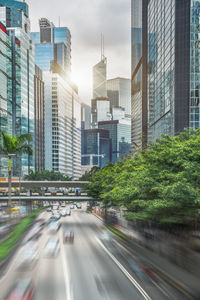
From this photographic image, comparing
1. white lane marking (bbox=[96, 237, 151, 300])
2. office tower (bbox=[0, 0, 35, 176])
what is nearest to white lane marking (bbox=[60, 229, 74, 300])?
white lane marking (bbox=[96, 237, 151, 300])

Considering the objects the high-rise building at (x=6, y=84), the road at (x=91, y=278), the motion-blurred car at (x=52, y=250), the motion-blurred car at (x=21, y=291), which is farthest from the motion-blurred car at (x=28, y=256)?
the high-rise building at (x=6, y=84)

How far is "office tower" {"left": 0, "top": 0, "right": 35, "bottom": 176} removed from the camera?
534ft

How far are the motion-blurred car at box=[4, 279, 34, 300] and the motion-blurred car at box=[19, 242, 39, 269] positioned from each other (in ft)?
14.2

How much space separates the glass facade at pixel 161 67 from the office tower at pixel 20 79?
2840 inches

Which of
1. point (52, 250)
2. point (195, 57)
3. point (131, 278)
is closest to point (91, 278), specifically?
point (131, 278)

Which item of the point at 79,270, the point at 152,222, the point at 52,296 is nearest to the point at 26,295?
the point at 52,296

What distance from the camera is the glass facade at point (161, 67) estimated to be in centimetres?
9606

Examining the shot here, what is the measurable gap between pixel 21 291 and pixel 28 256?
36.0 ft

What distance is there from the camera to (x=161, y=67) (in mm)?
107188

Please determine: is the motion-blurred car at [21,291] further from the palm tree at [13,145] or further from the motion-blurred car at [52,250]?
the palm tree at [13,145]

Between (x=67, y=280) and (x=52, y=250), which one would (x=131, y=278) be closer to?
(x=67, y=280)

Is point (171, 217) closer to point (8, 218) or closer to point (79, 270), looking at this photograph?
point (79, 270)

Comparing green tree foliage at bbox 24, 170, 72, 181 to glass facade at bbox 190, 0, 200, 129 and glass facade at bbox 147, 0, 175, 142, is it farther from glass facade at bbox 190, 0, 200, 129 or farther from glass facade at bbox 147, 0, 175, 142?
glass facade at bbox 190, 0, 200, 129

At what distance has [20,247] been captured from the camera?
110 feet
